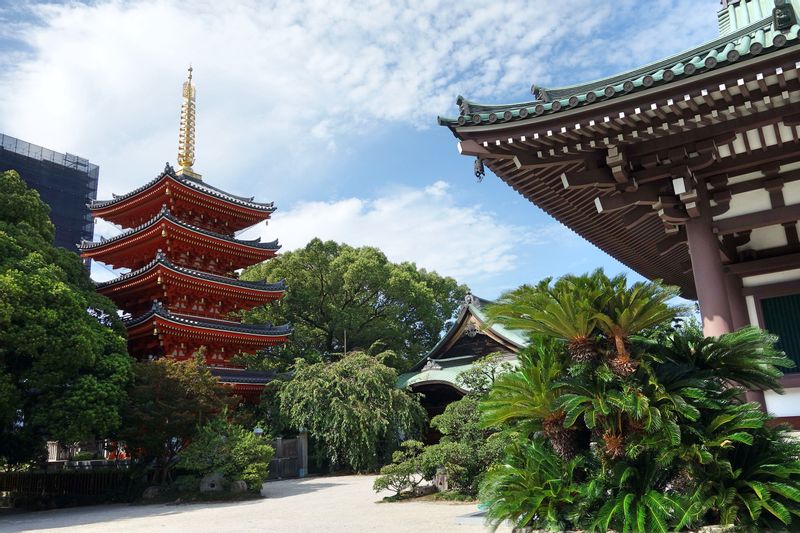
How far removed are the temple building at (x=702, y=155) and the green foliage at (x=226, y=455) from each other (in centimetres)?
1237

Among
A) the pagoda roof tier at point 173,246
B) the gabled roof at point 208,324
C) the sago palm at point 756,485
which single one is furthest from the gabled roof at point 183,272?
the sago palm at point 756,485

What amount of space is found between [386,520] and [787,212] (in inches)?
323

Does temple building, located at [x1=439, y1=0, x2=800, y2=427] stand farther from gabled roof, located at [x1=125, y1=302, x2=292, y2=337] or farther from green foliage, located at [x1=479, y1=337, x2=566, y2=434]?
gabled roof, located at [x1=125, y1=302, x2=292, y2=337]

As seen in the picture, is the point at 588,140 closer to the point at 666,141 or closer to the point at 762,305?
the point at 666,141

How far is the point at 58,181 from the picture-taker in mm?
57219

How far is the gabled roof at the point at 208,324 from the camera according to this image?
21.4 metres

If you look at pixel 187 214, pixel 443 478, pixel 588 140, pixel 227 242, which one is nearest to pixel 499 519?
pixel 588 140

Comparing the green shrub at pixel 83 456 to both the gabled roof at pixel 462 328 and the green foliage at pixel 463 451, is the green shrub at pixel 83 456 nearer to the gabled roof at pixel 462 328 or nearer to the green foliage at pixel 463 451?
the gabled roof at pixel 462 328

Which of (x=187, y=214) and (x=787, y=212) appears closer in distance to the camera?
(x=787, y=212)

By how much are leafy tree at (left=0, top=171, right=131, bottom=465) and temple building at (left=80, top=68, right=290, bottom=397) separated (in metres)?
5.97

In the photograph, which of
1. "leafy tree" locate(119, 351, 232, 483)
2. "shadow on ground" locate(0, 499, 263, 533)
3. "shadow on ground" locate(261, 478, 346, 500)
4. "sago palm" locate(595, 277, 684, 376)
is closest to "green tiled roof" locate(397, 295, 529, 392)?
"shadow on ground" locate(261, 478, 346, 500)

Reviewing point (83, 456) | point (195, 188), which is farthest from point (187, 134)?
point (83, 456)

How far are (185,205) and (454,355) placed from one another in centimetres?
1340

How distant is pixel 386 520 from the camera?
10.6 meters
